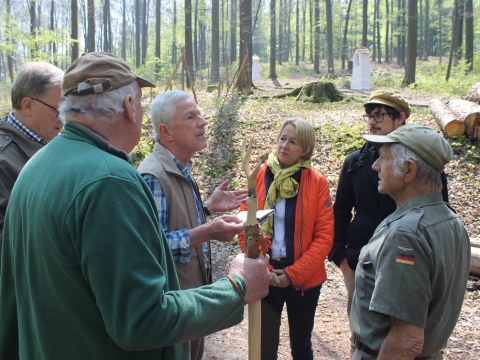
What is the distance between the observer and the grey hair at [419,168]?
211 centimetres

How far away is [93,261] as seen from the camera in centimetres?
124

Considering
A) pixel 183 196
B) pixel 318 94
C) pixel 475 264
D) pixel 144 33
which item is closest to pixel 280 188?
pixel 183 196

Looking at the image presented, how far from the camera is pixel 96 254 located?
1.24 metres

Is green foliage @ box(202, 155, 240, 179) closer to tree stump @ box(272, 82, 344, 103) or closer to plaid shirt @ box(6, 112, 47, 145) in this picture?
tree stump @ box(272, 82, 344, 103)

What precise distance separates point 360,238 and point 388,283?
149 cm

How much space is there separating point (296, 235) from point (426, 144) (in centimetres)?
141

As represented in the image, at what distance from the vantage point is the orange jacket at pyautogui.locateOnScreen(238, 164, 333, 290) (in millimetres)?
3184

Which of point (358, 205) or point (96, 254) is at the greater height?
point (96, 254)

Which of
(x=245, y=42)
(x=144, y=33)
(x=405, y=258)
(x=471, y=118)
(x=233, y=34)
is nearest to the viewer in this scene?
(x=405, y=258)

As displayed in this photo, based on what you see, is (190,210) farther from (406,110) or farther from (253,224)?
(406,110)

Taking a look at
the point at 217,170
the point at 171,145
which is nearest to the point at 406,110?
the point at 171,145

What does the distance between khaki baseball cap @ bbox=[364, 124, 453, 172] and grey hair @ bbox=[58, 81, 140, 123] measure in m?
1.42

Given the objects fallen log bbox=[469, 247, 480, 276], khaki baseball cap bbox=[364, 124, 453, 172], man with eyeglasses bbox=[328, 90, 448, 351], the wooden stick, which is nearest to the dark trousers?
man with eyeglasses bbox=[328, 90, 448, 351]

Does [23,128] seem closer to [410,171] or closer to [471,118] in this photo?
[410,171]
